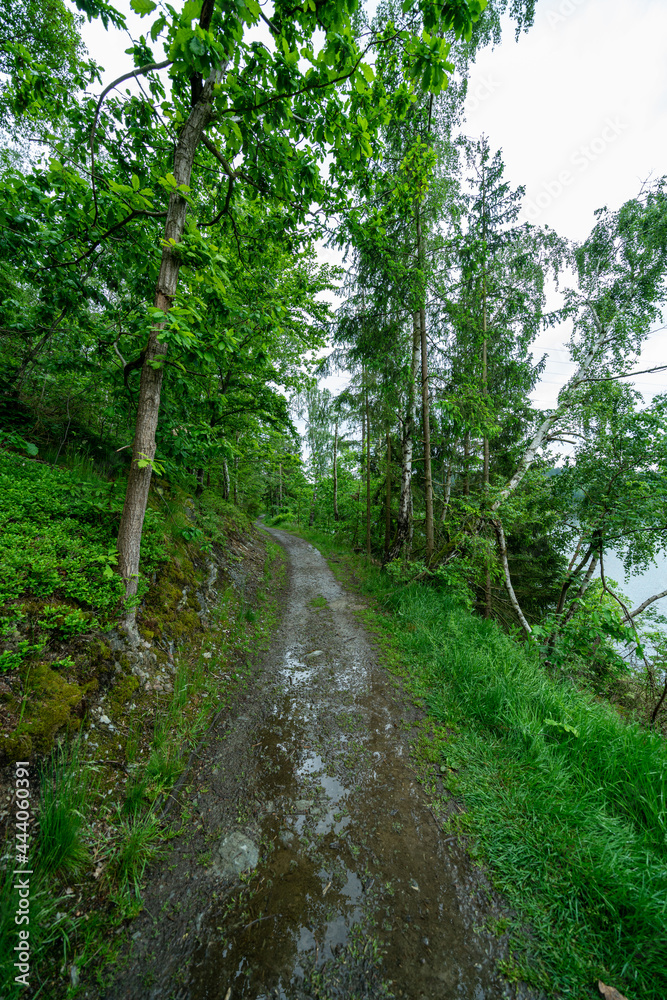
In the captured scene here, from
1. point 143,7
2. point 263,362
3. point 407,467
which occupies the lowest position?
point 407,467

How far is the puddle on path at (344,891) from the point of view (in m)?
1.80

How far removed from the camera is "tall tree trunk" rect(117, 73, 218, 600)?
10.4ft

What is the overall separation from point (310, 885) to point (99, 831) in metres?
Answer: 1.59

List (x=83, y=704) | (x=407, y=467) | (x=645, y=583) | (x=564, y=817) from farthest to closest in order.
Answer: (x=645, y=583), (x=407, y=467), (x=83, y=704), (x=564, y=817)

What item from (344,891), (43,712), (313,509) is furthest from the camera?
(313,509)

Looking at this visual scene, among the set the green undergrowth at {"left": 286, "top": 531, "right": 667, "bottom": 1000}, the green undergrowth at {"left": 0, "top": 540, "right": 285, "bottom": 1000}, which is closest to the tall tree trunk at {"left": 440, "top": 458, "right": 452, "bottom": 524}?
the green undergrowth at {"left": 286, "top": 531, "right": 667, "bottom": 1000}

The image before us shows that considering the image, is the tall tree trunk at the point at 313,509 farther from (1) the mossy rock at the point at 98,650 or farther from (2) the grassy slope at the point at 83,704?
(1) the mossy rock at the point at 98,650

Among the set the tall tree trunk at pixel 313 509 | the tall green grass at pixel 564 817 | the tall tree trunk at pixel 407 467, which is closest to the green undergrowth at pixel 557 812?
the tall green grass at pixel 564 817

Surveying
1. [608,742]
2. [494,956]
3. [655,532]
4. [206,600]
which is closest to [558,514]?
[655,532]

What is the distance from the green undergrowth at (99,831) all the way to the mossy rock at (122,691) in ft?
0.18

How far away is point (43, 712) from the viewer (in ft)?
7.85

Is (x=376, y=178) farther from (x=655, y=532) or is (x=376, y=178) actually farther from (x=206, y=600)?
(x=655, y=532)

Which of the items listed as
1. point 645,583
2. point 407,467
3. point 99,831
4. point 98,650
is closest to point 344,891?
point 99,831

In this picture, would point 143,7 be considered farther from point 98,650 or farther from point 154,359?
point 98,650
